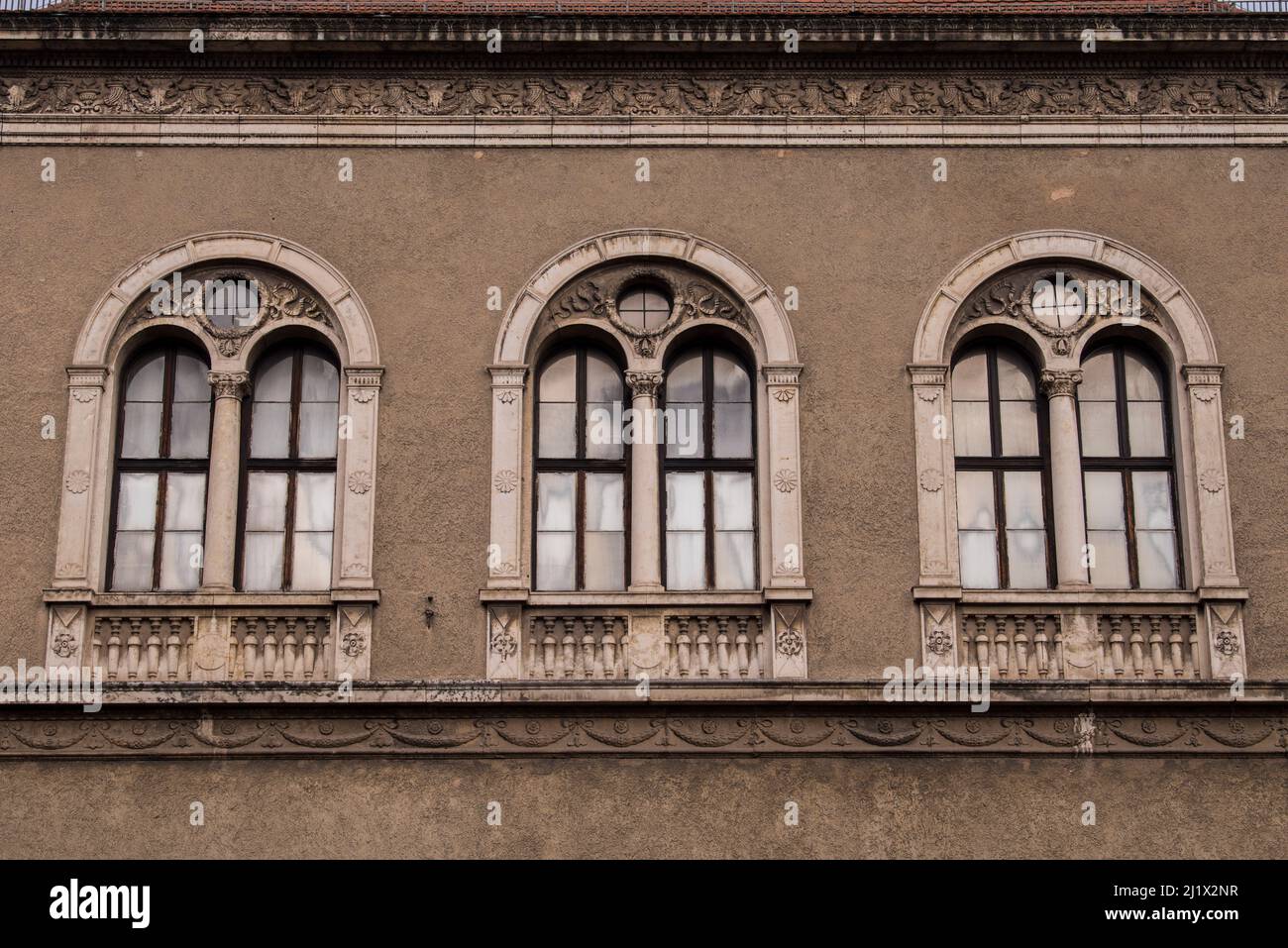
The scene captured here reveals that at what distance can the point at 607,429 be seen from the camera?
49.1 feet

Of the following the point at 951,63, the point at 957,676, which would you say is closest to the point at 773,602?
the point at 957,676

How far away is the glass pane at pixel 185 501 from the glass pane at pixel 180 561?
79mm

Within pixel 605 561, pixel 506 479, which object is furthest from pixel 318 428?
pixel 605 561

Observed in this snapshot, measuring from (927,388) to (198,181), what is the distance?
6141 millimetres

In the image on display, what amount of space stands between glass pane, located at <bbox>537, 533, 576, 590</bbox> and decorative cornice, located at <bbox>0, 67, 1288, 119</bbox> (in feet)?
11.7

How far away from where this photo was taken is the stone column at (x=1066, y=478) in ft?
47.2

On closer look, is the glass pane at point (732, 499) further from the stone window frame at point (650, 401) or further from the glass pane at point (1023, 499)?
the glass pane at point (1023, 499)

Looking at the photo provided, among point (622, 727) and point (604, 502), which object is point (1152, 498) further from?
point (622, 727)

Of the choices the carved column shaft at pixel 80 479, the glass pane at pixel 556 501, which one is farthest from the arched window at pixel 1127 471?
→ the carved column shaft at pixel 80 479

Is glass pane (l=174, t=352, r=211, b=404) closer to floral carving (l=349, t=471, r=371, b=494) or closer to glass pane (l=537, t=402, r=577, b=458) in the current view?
floral carving (l=349, t=471, r=371, b=494)

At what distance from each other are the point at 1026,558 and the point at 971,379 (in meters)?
1.54

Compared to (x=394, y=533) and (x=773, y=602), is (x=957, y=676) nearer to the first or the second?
(x=773, y=602)
